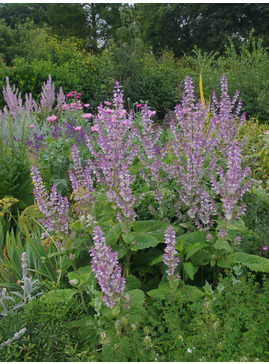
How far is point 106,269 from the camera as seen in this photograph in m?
1.95

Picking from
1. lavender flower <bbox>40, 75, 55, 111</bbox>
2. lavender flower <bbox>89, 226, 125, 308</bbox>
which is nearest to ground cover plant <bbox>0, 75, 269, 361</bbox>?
lavender flower <bbox>89, 226, 125, 308</bbox>

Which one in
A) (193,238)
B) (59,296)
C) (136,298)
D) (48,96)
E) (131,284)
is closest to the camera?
(136,298)

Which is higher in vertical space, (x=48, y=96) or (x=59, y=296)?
(x=48, y=96)

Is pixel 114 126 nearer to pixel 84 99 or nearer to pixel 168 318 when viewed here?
pixel 168 318

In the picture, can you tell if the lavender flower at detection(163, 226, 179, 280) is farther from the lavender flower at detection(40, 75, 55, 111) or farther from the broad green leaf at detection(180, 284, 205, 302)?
the lavender flower at detection(40, 75, 55, 111)

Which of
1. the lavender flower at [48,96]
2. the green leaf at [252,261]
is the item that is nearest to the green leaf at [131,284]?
the green leaf at [252,261]

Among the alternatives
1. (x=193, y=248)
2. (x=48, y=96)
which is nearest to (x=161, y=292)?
(x=193, y=248)

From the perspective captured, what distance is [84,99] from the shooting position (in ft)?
38.7

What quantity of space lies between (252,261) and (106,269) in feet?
3.92

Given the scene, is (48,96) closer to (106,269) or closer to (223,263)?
(223,263)

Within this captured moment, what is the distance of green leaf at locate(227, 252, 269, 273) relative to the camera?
94.3 inches

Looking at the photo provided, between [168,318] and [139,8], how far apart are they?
127ft

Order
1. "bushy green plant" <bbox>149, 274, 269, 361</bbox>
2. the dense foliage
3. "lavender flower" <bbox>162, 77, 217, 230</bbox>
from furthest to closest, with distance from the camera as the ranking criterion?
"lavender flower" <bbox>162, 77, 217, 230</bbox> → the dense foliage → "bushy green plant" <bbox>149, 274, 269, 361</bbox>

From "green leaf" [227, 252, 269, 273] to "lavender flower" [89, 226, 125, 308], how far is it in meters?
0.99
